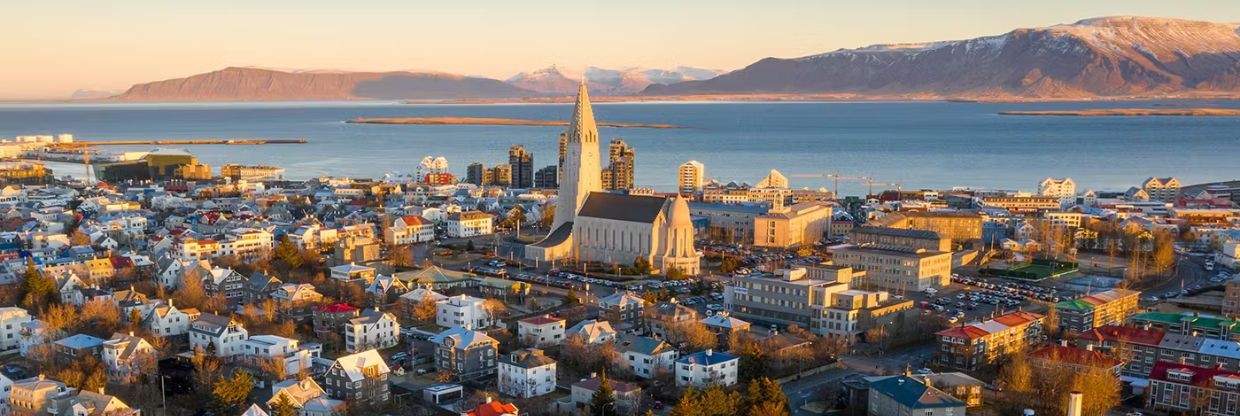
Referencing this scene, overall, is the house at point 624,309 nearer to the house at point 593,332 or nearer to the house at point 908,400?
the house at point 593,332

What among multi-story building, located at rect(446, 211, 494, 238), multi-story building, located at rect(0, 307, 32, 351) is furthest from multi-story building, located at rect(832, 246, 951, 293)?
multi-story building, located at rect(0, 307, 32, 351)

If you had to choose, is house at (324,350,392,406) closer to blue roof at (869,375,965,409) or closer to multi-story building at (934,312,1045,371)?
blue roof at (869,375,965,409)

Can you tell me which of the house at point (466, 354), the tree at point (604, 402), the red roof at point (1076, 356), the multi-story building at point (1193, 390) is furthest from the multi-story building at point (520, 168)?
the multi-story building at point (1193, 390)

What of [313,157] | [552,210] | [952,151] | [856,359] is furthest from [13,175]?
[952,151]

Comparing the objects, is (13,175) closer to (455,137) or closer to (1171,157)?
(455,137)

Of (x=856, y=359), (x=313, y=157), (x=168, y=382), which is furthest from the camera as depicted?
(x=313, y=157)

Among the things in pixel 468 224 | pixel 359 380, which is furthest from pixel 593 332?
pixel 468 224

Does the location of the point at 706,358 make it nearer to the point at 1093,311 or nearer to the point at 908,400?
the point at 908,400
